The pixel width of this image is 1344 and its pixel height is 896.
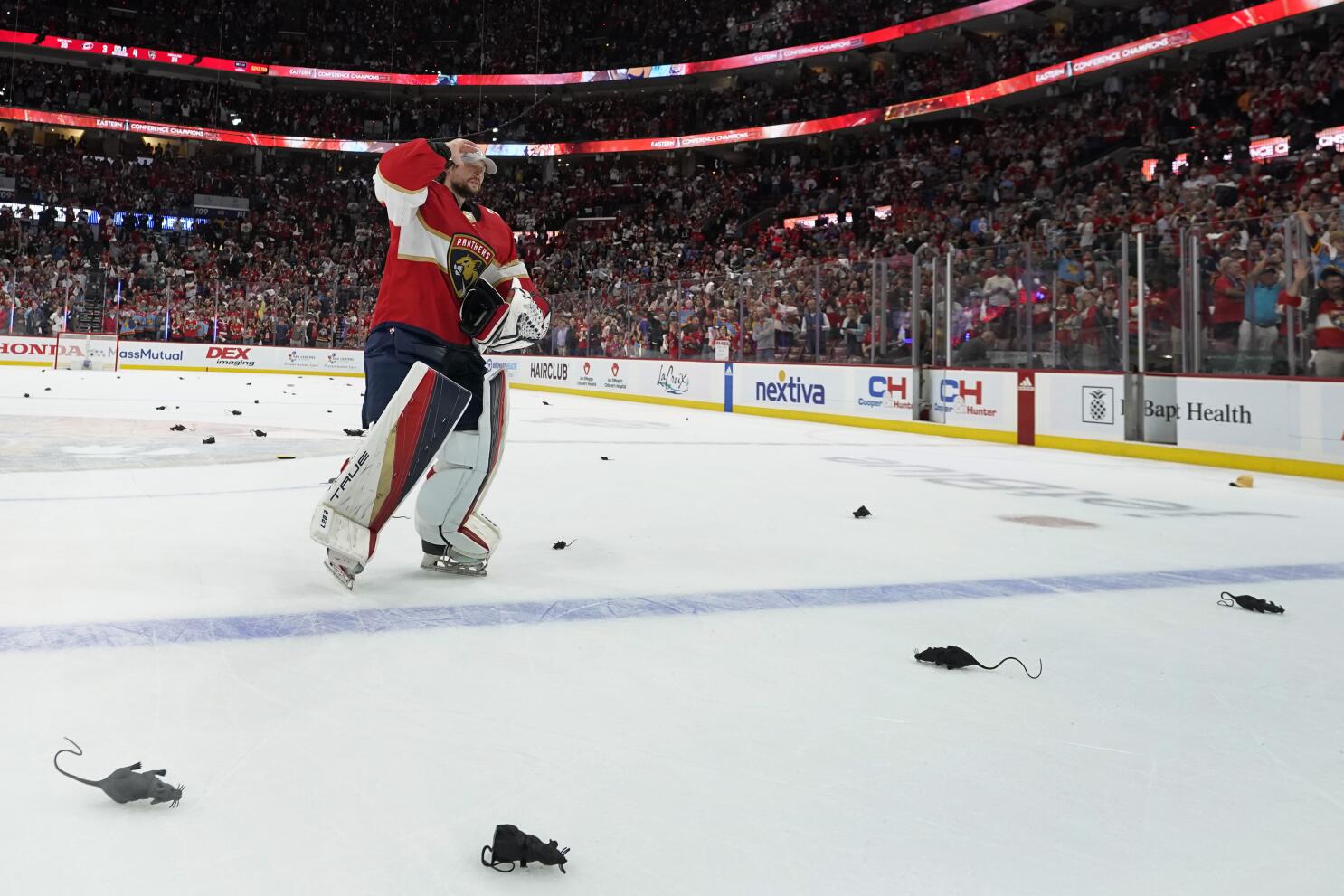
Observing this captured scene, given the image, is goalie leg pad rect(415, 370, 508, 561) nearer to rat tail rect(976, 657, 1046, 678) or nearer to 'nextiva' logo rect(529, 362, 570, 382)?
rat tail rect(976, 657, 1046, 678)

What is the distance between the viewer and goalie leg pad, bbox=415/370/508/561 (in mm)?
3537

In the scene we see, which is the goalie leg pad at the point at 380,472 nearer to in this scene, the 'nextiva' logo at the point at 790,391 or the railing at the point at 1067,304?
the railing at the point at 1067,304

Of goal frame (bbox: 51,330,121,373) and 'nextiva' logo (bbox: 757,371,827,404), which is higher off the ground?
goal frame (bbox: 51,330,121,373)

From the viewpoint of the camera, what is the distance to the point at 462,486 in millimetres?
3541

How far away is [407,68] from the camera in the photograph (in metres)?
38.1

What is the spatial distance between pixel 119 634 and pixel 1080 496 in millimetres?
5439

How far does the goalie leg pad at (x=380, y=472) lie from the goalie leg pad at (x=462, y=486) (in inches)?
8.5

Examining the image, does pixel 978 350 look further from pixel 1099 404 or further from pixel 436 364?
pixel 436 364

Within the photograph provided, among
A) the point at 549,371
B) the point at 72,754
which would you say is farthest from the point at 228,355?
the point at 72,754

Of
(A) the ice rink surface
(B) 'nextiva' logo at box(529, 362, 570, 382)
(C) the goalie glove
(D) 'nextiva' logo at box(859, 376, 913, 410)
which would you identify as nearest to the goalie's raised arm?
(C) the goalie glove

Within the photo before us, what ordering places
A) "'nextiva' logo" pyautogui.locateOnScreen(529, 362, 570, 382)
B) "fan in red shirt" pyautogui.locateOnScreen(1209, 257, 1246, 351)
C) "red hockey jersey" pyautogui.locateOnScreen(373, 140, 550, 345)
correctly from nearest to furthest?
"red hockey jersey" pyautogui.locateOnScreen(373, 140, 550, 345)
"fan in red shirt" pyautogui.locateOnScreen(1209, 257, 1246, 351)
"'nextiva' logo" pyautogui.locateOnScreen(529, 362, 570, 382)

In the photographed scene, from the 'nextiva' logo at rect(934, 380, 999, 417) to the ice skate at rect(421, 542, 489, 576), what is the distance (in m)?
8.67

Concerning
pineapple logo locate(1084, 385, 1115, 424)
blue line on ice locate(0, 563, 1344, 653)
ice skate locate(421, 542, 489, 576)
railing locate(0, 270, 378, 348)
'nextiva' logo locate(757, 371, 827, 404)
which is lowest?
blue line on ice locate(0, 563, 1344, 653)

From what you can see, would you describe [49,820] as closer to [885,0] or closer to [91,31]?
[885,0]
